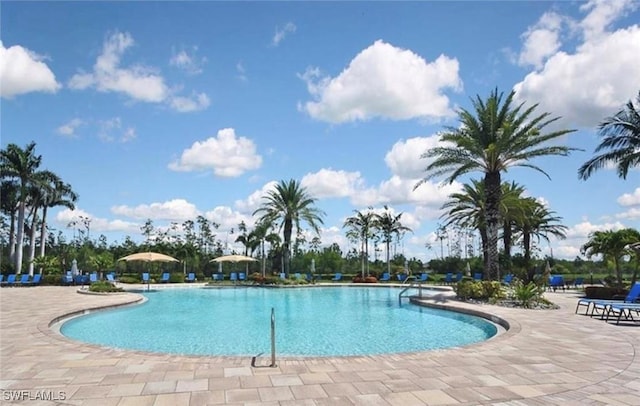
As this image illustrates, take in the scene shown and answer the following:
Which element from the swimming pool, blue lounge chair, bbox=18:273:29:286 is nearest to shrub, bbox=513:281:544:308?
the swimming pool

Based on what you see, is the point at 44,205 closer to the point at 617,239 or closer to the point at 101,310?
the point at 101,310

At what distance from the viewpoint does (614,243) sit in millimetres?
22000

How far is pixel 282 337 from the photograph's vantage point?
39.1ft

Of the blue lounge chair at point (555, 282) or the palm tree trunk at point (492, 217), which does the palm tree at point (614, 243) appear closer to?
the blue lounge chair at point (555, 282)

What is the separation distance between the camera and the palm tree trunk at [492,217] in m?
19.6

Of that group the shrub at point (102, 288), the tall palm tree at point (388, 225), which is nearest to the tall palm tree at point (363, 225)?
the tall palm tree at point (388, 225)

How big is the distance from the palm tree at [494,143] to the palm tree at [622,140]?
393 centimetres

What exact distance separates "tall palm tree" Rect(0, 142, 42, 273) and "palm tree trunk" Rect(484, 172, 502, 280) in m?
31.0

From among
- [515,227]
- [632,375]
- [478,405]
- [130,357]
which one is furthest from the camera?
[515,227]

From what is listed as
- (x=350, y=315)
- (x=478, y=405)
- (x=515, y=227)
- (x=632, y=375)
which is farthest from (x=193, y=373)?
A: (x=515, y=227)

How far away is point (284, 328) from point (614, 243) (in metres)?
17.0

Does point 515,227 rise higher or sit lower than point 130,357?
higher

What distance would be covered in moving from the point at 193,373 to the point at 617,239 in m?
21.7

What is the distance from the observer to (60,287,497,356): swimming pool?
10.5m
